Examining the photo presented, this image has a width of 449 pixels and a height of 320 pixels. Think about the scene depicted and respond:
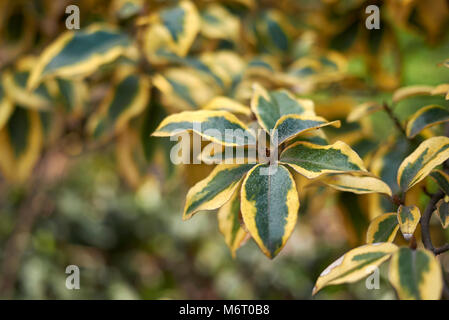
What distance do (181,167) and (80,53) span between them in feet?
0.98

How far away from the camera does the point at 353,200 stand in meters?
0.86

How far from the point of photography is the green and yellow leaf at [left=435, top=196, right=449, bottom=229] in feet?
1.51

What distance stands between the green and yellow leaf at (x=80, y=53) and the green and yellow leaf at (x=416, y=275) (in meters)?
0.59

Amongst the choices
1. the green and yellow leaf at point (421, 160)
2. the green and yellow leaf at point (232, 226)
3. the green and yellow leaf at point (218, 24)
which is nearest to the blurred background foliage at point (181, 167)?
the green and yellow leaf at point (218, 24)

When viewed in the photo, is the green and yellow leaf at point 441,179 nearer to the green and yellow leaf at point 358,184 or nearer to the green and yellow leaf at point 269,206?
the green and yellow leaf at point 358,184

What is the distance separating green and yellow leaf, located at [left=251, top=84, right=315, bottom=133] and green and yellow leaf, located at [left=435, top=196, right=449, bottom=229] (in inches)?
7.4

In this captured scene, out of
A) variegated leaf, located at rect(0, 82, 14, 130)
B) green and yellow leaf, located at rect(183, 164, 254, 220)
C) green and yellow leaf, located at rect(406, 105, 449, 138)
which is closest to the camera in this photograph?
green and yellow leaf, located at rect(183, 164, 254, 220)

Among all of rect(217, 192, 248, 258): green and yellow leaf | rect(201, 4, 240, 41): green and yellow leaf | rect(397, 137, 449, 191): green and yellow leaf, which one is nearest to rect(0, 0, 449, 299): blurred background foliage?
rect(201, 4, 240, 41): green and yellow leaf

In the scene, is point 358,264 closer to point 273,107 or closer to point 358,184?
point 358,184

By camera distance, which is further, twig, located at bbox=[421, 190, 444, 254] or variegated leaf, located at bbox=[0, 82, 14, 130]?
variegated leaf, located at bbox=[0, 82, 14, 130]

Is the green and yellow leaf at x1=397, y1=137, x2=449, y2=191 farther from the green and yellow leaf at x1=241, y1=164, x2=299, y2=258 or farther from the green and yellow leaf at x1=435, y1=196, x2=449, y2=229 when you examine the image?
the green and yellow leaf at x1=241, y1=164, x2=299, y2=258

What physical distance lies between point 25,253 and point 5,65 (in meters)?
0.83

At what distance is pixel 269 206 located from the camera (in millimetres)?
448

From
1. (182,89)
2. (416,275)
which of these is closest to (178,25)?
(182,89)
